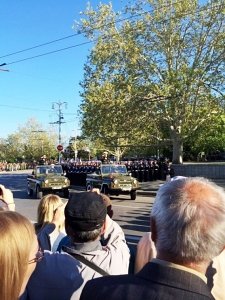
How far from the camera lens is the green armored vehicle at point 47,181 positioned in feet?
71.8

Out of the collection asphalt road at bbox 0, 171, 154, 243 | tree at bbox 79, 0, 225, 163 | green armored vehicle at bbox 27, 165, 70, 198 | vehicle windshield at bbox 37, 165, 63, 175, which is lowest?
asphalt road at bbox 0, 171, 154, 243

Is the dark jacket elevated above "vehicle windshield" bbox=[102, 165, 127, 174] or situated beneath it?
situated beneath

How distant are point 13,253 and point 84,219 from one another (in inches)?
39.5

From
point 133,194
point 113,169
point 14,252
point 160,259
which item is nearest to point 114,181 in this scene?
point 133,194

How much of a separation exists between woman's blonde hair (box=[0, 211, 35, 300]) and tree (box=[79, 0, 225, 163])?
26629 mm

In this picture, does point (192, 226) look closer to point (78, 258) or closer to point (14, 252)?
point (14, 252)

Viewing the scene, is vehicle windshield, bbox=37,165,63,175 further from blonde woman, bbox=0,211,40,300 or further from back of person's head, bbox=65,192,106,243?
blonde woman, bbox=0,211,40,300

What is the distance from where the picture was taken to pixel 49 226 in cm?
428

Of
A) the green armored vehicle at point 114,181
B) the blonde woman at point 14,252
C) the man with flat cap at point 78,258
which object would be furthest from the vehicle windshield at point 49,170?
the blonde woman at point 14,252

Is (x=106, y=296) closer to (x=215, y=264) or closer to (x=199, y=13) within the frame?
(x=215, y=264)

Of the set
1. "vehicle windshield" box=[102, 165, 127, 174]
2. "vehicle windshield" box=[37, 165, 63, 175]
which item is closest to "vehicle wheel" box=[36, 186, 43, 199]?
"vehicle windshield" box=[37, 165, 63, 175]

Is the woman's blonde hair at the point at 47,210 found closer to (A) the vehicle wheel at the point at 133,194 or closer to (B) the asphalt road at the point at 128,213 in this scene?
(B) the asphalt road at the point at 128,213

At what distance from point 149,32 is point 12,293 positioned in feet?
96.1

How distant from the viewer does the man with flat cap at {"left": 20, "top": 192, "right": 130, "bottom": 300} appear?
244cm
